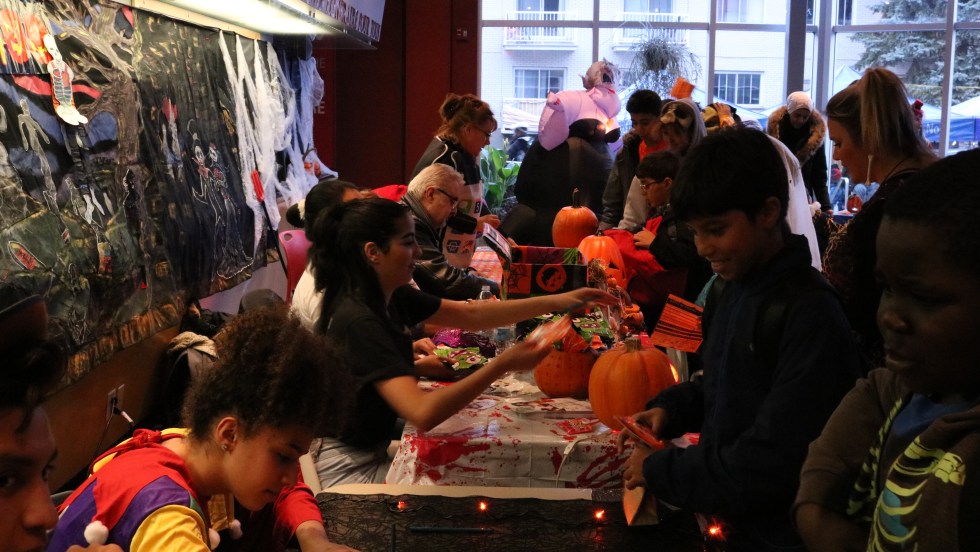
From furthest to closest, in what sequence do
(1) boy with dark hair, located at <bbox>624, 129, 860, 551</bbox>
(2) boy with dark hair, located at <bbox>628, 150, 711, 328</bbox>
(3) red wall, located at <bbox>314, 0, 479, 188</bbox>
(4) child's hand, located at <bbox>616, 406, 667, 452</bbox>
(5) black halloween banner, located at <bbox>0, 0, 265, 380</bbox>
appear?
1. (3) red wall, located at <bbox>314, 0, 479, 188</bbox>
2. (2) boy with dark hair, located at <bbox>628, 150, 711, 328</bbox>
3. (5) black halloween banner, located at <bbox>0, 0, 265, 380</bbox>
4. (4) child's hand, located at <bbox>616, 406, 667, 452</bbox>
5. (1) boy with dark hair, located at <bbox>624, 129, 860, 551</bbox>

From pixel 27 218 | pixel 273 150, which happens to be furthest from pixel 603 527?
pixel 273 150

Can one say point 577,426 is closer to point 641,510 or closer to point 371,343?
point 371,343

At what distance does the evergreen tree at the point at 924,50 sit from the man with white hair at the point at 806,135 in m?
5.37

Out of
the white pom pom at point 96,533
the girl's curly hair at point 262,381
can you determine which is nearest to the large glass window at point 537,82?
the girl's curly hair at point 262,381

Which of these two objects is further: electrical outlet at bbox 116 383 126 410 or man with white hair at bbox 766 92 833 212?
man with white hair at bbox 766 92 833 212

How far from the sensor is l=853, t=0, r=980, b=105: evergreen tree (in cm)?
1302

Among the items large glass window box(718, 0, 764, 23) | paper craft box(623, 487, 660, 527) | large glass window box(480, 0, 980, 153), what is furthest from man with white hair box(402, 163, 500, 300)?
large glass window box(718, 0, 764, 23)

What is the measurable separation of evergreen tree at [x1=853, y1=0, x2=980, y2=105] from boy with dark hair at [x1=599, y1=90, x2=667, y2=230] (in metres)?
8.81

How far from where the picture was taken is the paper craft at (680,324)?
2648 millimetres

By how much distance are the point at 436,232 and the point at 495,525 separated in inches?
109

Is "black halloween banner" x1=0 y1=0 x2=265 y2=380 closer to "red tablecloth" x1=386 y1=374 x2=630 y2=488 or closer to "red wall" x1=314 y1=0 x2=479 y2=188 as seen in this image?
"red tablecloth" x1=386 y1=374 x2=630 y2=488

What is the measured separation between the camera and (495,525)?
1843mm

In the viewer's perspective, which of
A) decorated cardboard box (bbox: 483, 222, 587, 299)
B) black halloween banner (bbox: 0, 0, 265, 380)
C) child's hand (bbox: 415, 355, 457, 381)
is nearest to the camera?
child's hand (bbox: 415, 355, 457, 381)

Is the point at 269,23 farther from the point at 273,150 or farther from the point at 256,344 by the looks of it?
the point at 256,344
